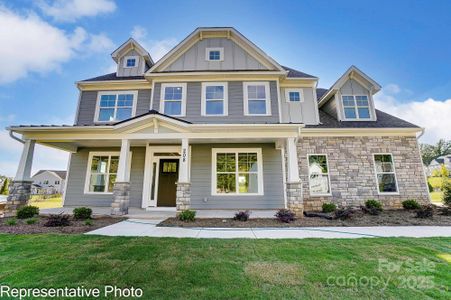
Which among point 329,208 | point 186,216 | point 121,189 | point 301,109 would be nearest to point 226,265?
point 186,216

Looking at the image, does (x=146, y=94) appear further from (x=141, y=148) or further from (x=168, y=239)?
(x=168, y=239)

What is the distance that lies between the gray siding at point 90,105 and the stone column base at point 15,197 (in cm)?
350

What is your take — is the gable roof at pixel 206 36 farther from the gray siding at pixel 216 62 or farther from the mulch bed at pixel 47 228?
the mulch bed at pixel 47 228

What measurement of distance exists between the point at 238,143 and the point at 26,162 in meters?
8.24

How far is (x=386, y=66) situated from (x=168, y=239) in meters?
18.2

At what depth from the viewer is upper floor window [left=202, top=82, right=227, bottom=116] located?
8.94 meters

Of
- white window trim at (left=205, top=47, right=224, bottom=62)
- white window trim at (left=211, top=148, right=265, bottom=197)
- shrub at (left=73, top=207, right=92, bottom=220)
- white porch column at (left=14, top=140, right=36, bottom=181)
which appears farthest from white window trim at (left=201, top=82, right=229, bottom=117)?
white porch column at (left=14, top=140, right=36, bottom=181)

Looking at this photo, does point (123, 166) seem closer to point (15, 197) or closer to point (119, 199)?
point (119, 199)

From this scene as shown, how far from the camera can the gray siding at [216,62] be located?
9500 millimetres

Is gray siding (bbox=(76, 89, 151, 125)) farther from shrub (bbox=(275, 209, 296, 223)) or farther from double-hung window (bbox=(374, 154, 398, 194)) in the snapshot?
double-hung window (bbox=(374, 154, 398, 194))

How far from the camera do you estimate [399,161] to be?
8.62 m

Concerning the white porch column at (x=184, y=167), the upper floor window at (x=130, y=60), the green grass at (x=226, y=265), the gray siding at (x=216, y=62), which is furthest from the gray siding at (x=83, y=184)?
the upper floor window at (x=130, y=60)

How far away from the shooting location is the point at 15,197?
682 cm

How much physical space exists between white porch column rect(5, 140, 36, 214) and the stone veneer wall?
35.7 feet
